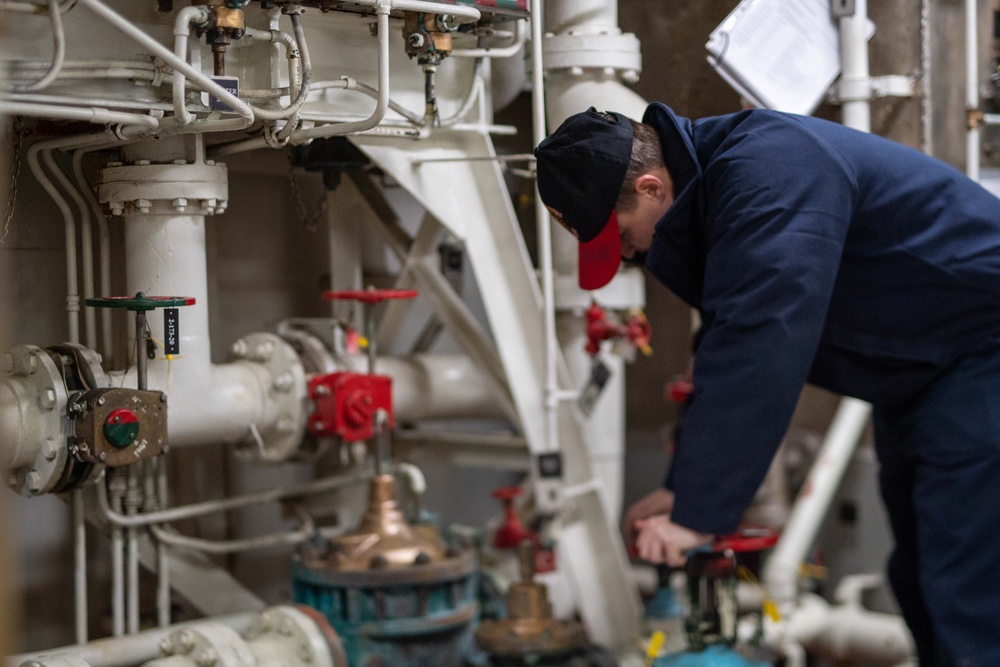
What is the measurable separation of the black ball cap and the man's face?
0.03 meters

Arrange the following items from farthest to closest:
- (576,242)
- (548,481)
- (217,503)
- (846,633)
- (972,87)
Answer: (846,633) < (972,87) < (576,242) < (548,481) < (217,503)

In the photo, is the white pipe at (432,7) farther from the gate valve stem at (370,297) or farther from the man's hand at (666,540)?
the man's hand at (666,540)

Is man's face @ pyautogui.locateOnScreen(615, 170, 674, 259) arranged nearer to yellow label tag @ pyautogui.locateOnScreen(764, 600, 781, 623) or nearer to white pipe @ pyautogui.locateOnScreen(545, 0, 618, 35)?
white pipe @ pyautogui.locateOnScreen(545, 0, 618, 35)

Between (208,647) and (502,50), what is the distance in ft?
3.97

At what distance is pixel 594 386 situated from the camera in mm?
2848

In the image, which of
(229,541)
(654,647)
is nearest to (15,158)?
(229,541)

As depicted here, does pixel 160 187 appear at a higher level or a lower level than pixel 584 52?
lower

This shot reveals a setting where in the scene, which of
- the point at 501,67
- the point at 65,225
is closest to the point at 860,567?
the point at 501,67

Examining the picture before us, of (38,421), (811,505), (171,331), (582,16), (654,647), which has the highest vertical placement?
(582,16)

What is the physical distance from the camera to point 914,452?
1.97 meters

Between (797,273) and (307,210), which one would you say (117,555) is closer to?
(307,210)

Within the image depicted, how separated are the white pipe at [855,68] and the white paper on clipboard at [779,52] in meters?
0.02

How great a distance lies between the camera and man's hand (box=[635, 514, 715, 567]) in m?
1.79

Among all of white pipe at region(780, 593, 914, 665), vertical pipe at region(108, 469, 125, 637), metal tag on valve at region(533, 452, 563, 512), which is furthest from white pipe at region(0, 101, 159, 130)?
white pipe at region(780, 593, 914, 665)
